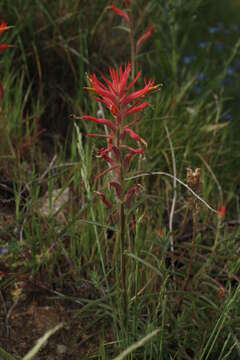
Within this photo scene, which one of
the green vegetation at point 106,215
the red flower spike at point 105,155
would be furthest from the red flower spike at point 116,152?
the green vegetation at point 106,215

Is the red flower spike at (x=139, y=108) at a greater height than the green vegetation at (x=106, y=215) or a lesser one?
greater

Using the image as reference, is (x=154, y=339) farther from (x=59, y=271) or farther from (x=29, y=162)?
(x=29, y=162)

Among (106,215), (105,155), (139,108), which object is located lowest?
(106,215)

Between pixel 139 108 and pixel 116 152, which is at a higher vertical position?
pixel 139 108

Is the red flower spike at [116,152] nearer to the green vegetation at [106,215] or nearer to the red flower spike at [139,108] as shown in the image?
the red flower spike at [139,108]

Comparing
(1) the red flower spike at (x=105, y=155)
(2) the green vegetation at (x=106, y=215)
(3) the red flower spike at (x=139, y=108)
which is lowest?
(2) the green vegetation at (x=106, y=215)

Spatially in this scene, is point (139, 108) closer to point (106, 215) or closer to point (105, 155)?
point (105, 155)

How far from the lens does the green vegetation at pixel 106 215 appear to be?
171cm

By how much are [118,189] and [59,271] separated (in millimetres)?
631

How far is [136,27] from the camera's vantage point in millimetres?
2977

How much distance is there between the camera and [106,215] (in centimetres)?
204

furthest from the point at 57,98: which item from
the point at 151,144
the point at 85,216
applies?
the point at 85,216

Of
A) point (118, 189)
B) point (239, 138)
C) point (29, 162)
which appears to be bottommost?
point (239, 138)

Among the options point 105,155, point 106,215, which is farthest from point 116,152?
point 106,215
